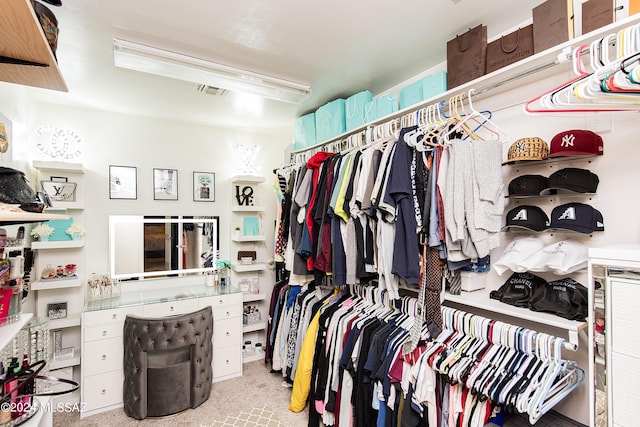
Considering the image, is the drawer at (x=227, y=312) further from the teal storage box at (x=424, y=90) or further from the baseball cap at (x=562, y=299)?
the baseball cap at (x=562, y=299)

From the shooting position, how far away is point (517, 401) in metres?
1.17

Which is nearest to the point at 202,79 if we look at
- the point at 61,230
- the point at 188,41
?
the point at 188,41

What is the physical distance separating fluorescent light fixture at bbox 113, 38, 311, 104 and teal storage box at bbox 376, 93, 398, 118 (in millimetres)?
625

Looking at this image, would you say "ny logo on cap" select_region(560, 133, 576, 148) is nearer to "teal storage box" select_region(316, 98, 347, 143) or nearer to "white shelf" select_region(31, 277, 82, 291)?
"teal storage box" select_region(316, 98, 347, 143)

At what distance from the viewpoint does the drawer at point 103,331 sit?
7.96 feet

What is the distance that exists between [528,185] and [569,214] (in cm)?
21

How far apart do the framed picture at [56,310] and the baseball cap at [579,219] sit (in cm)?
363

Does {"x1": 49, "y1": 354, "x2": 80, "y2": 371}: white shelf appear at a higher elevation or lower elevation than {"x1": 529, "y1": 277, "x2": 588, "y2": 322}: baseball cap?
lower

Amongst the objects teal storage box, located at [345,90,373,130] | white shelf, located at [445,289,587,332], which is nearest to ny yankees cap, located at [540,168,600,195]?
white shelf, located at [445,289,587,332]

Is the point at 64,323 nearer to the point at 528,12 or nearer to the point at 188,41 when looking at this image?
the point at 188,41

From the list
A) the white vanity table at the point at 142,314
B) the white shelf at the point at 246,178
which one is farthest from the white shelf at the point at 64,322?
the white shelf at the point at 246,178

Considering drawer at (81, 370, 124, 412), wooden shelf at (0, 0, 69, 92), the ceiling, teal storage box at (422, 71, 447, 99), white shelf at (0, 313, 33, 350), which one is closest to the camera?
wooden shelf at (0, 0, 69, 92)

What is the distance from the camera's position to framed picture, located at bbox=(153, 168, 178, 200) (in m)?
3.23

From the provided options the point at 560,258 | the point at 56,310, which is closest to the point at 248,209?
the point at 56,310
